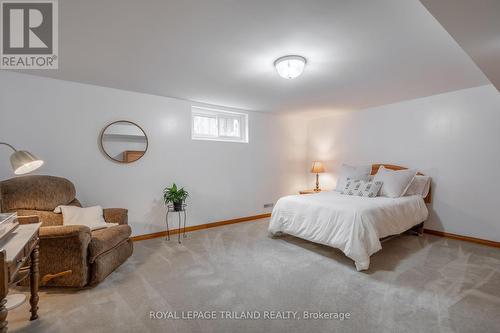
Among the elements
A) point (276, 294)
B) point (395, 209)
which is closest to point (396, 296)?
point (276, 294)

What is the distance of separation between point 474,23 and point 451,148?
9.18 ft

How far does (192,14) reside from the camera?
5.42 ft

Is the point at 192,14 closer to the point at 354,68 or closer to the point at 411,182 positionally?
the point at 354,68

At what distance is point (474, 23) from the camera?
4.48 feet

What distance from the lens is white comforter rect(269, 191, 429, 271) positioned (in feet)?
8.02

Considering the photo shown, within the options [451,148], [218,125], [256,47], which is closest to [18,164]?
[256,47]

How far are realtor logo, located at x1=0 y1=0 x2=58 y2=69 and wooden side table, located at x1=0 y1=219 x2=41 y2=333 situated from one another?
1.59 meters

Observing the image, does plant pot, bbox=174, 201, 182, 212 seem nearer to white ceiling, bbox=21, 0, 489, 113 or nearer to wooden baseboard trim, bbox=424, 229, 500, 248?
white ceiling, bbox=21, 0, 489, 113

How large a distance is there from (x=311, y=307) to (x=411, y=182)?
285cm

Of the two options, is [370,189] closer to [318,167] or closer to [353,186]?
[353,186]

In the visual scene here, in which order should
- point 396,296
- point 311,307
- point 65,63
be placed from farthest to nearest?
1. point 65,63
2. point 396,296
3. point 311,307

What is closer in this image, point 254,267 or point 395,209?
point 254,267

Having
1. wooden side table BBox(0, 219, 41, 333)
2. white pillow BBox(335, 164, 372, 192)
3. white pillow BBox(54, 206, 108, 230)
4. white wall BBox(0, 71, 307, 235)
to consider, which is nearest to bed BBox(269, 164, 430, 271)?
white pillow BBox(335, 164, 372, 192)

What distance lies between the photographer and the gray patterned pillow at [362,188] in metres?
3.51
